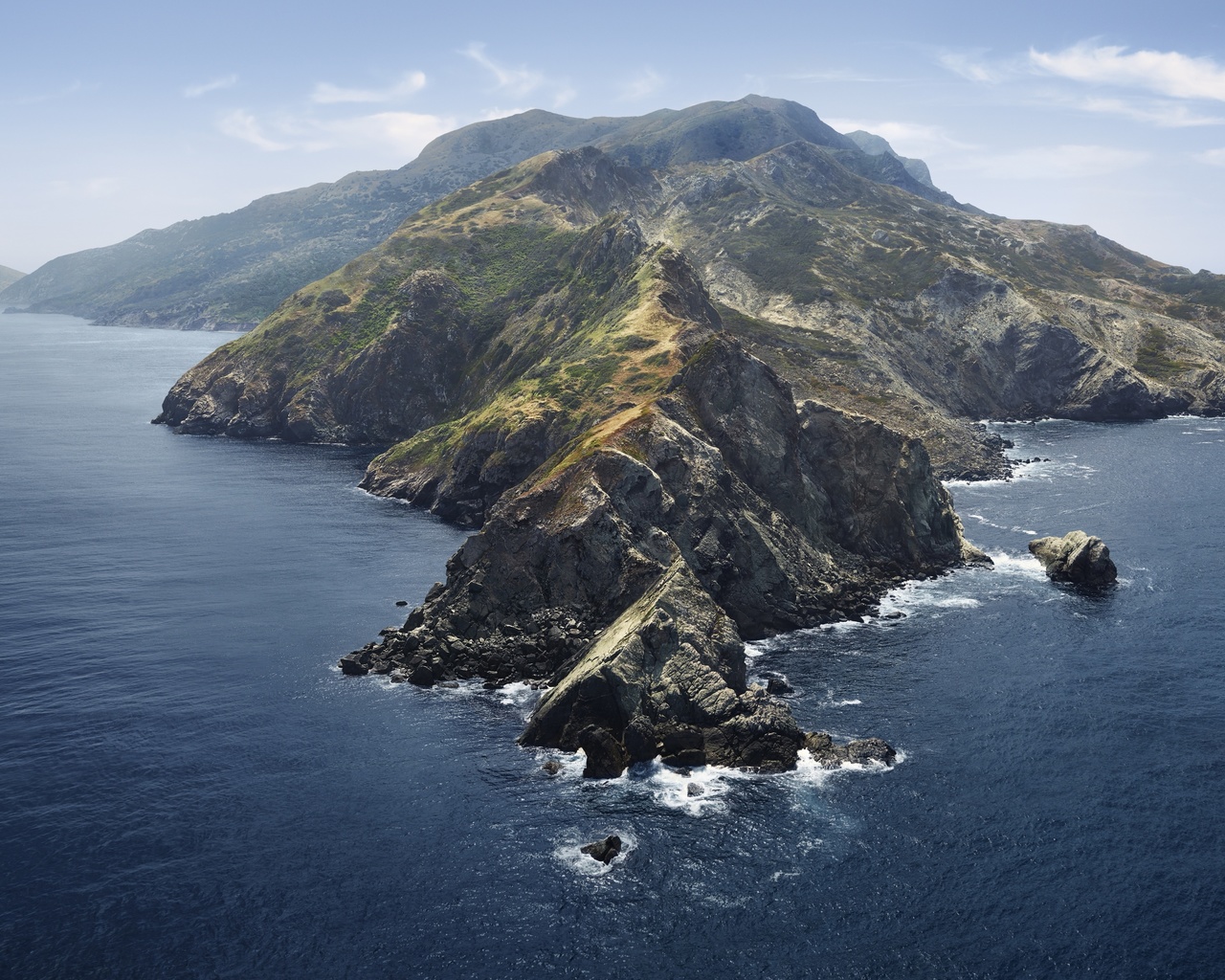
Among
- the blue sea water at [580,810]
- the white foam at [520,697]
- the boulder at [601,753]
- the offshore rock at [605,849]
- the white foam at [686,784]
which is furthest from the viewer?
the white foam at [520,697]

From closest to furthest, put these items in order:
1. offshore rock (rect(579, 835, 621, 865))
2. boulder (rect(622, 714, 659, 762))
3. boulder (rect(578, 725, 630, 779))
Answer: offshore rock (rect(579, 835, 621, 865)), boulder (rect(578, 725, 630, 779)), boulder (rect(622, 714, 659, 762))

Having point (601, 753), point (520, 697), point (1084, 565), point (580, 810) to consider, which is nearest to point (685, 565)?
point (520, 697)

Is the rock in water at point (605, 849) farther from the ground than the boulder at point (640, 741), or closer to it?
closer to it

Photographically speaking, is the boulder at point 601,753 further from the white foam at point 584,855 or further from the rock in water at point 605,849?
the rock in water at point 605,849

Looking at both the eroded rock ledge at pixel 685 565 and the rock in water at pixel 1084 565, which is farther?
the rock in water at pixel 1084 565

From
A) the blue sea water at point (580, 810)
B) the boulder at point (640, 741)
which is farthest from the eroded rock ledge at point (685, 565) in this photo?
the blue sea water at point (580, 810)

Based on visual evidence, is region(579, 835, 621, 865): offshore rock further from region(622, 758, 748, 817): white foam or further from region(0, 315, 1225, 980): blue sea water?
region(622, 758, 748, 817): white foam

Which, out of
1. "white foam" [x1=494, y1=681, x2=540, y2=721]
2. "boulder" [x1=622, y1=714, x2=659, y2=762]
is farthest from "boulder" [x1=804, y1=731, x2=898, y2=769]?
"white foam" [x1=494, y1=681, x2=540, y2=721]
